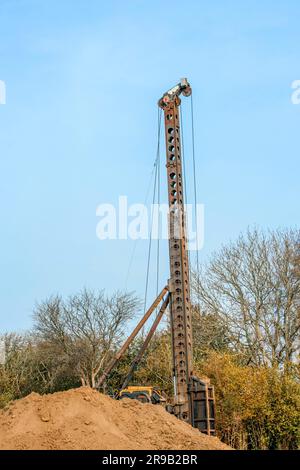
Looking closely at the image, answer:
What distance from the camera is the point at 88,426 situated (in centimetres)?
1470

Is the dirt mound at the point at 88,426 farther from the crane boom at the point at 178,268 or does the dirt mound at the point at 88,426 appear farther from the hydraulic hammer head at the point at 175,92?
the hydraulic hammer head at the point at 175,92

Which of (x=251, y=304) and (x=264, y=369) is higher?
(x=251, y=304)

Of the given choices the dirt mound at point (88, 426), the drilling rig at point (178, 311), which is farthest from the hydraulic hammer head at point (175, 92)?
the dirt mound at point (88, 426)

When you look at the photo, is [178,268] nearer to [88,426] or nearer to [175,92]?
[175,92]

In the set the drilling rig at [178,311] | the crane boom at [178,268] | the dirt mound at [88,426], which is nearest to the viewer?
the dirt mound at [88,426]

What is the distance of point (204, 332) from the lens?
35719mm

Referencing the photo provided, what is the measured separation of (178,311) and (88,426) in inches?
344

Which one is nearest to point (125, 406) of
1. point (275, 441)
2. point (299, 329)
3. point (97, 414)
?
point (97, 414)

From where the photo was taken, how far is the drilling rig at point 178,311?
21578 millimetres

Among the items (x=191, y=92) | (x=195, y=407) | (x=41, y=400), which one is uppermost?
(x=191, y=92)

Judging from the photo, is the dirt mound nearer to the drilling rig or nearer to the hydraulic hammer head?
the drilling rig

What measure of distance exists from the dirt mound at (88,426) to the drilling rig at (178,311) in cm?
471
